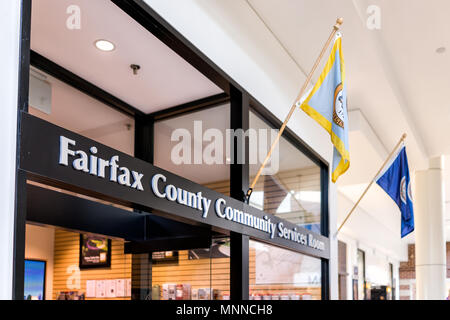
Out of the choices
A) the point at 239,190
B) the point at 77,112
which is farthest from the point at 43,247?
the point at 239,190

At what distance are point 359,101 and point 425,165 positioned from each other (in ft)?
12.8

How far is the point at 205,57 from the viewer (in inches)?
155

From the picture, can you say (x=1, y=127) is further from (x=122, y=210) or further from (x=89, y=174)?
(x=122, y=210)

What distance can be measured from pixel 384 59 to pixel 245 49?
210 cm

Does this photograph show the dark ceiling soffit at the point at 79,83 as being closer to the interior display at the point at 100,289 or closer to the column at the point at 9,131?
the column at the point at 9,131

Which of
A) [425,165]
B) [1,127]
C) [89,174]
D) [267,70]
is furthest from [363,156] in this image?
[1,127]

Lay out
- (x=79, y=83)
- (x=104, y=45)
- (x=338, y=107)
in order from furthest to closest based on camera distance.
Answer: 1. (x=79, y=83)
2. (x=338, y=107)
3. (x=104, y=45)

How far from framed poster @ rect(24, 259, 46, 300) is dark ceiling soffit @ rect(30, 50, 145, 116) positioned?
3695 millimetres

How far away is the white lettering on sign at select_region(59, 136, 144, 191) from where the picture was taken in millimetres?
2627

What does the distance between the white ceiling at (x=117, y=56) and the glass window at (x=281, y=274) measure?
157 cm

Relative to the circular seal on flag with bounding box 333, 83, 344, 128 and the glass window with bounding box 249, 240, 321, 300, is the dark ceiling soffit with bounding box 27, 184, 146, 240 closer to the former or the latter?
the glass window with bounding box 249, 240, 321, 300

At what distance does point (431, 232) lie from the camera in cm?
1027

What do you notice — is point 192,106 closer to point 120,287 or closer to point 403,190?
point 120,287

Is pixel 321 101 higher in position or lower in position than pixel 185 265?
higher
